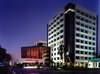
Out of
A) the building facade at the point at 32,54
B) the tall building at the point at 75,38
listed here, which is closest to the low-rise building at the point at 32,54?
the building facade at the point at 32,54

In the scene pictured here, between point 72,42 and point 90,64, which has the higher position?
point 72,42

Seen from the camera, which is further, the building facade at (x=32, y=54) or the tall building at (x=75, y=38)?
the tall building at (x=75, y=38)

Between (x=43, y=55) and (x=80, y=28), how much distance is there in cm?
685

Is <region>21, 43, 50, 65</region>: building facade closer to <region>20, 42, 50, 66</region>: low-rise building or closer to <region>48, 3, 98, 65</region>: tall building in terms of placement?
<region>20, 42, 50, 66</region>: low-rise building

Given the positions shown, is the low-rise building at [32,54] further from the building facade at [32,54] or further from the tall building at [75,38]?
the tall building at [75,38]

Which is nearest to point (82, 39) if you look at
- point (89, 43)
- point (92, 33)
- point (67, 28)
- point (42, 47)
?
point (89, 43)

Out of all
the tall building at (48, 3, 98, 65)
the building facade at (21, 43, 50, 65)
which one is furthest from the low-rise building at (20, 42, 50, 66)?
the tall building at (48, 3, 98, 65)

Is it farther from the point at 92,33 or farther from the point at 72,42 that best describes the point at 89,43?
the point at 72,42

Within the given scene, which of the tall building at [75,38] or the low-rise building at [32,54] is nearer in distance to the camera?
the low-rise building at [32,54]

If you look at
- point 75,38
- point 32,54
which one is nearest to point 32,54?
point 32,54

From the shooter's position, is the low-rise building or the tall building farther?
the tall building

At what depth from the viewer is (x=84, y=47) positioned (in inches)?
1005

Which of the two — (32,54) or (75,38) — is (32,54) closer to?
(32,54)

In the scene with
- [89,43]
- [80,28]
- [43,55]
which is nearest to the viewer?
[89,43]
